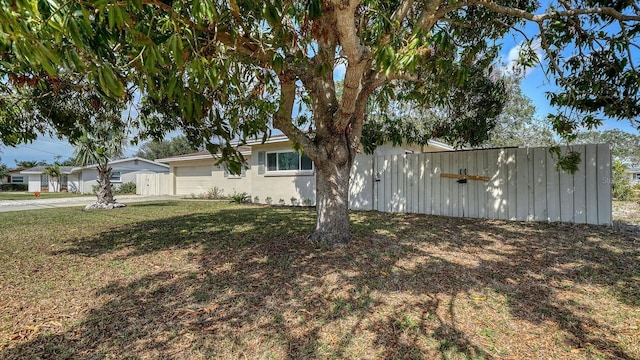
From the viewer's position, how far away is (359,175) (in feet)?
34.9

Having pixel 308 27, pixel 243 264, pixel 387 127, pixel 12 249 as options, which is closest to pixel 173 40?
pixel 308 27

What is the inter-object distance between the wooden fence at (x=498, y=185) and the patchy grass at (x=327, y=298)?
1.20 metres

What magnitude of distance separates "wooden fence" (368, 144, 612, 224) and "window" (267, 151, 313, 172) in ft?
10.3

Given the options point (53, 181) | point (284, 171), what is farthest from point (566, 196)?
point (53, 181)

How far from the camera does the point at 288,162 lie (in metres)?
12.9

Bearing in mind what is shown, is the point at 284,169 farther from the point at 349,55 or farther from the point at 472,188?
the point at 349,55

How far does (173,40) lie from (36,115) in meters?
5.69

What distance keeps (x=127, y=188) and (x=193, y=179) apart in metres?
11.1

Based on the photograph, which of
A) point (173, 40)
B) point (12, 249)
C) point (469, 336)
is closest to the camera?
point (173, 40)

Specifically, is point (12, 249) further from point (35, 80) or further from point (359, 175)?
point (359, 175)

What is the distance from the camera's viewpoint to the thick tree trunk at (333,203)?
5.15 metres

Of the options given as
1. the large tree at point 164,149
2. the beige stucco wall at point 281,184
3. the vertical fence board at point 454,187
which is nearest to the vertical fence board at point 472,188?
the vertical fence board at point 454,187

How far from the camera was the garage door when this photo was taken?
20241 millimetres

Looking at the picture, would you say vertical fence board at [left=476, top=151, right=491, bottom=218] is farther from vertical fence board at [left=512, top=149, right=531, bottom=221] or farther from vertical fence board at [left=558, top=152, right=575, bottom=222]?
vertical fence board at [left=558, top=152, right=575, bottom=222]
